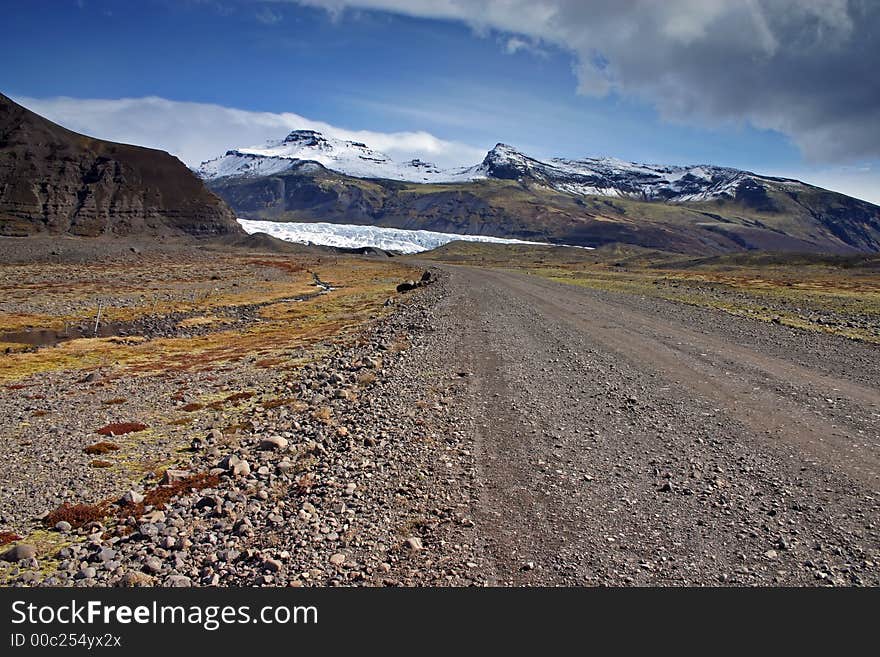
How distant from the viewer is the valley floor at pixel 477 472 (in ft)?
25.3

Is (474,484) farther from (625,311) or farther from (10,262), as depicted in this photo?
(10,262)

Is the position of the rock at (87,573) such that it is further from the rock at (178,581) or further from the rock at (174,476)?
the rock at (174,476)

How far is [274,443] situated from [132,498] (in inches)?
119

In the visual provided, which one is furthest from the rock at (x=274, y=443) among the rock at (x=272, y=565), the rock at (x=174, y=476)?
the rock at (x=272, y=565)

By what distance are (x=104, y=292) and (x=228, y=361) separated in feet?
174

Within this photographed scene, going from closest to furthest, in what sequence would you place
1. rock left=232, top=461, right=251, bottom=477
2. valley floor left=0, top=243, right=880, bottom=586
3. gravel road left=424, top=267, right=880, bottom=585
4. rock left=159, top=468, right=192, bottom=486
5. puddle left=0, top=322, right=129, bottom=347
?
gravel road left=424, top=267, right=880, bottom=585 → valley floor left=0, top=243, right=880, bottom=586 → rock left=232, top=461, right=251, bottom=477 → rock left=159, top=468, right=192, bottom=486 → puddle left=0, top=322, right=129, bottom=347

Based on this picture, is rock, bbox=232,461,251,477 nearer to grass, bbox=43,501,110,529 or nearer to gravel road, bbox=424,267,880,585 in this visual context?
grass, bbox=43,501,110,529

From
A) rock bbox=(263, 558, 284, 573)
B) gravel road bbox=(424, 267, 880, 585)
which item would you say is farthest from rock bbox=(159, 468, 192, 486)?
gravel road bbox=(424, 267, 880, 585)

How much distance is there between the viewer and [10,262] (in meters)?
115

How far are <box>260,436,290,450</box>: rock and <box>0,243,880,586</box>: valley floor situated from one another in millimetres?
54

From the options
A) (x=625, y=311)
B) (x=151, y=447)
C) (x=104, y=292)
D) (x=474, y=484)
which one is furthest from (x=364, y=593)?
(x=104, y=292)

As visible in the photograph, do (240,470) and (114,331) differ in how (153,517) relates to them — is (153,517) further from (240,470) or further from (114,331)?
(114,331)

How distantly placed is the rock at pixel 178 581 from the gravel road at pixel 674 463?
13.5 ft

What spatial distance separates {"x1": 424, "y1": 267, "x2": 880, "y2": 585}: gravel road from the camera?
24.9ft
